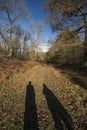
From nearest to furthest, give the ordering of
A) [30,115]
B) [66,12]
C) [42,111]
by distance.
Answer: [30,115] → [42,111] → [66,12]

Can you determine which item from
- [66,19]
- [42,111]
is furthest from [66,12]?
[42,111]

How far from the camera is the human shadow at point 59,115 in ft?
20.2

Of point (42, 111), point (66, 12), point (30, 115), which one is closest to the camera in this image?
point (30, 115)

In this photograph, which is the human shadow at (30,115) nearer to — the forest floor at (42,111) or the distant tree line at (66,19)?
the forest floor at (42,111)

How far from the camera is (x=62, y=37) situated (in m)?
23.5

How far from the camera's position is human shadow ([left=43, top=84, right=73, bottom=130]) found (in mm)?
6147

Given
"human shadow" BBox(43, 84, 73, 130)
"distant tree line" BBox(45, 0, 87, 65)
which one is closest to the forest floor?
"human shadow" BBox(43, 84, 73, 130)

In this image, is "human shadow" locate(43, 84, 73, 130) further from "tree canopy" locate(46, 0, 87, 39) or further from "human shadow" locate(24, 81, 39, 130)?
"tree canopy" locate(46, 0, 87, 39)

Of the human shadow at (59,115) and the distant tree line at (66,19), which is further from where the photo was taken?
the distant tree line at (66,19)

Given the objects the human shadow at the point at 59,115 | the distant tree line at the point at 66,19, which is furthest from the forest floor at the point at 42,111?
the distant tree line at the point at 66,19

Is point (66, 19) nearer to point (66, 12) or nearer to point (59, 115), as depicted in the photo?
point (66, 12)

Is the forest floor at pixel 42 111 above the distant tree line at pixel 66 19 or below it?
below

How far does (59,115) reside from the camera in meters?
6.99

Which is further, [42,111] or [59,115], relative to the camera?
[42,111]
